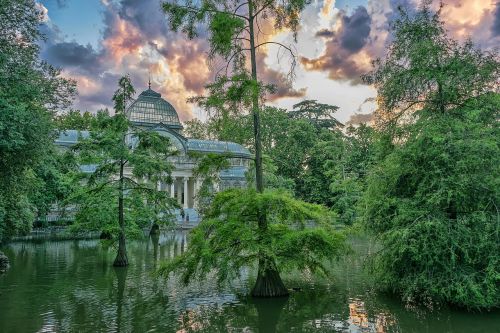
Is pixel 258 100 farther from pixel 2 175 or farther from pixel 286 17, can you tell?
pixel 2 175

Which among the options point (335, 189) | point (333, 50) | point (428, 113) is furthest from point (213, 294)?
point (335, 189)

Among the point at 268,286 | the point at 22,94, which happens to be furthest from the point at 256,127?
the point at 22,94

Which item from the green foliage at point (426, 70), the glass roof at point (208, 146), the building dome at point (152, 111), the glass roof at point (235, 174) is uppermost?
the building dome at point (152, 111)

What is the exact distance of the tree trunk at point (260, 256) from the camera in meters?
12.7

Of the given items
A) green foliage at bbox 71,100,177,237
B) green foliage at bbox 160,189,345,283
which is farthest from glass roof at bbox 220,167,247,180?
green foliage at bbox 160,189,345,283

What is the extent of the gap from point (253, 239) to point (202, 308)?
2405 mm

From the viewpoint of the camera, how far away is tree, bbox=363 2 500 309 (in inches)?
440

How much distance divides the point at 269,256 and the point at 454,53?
8418mm

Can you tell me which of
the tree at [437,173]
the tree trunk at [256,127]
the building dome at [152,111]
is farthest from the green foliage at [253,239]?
the building dome at [152,111]

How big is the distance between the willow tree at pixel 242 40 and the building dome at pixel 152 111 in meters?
45.3

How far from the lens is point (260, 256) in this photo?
1184cm

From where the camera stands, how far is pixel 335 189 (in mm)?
44156

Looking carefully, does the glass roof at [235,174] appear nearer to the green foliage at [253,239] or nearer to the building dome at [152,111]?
the building dome at [152,111]

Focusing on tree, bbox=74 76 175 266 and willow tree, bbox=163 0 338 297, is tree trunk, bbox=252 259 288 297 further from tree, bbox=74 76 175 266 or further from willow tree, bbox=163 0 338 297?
tree, bbox=74 76 175 266
